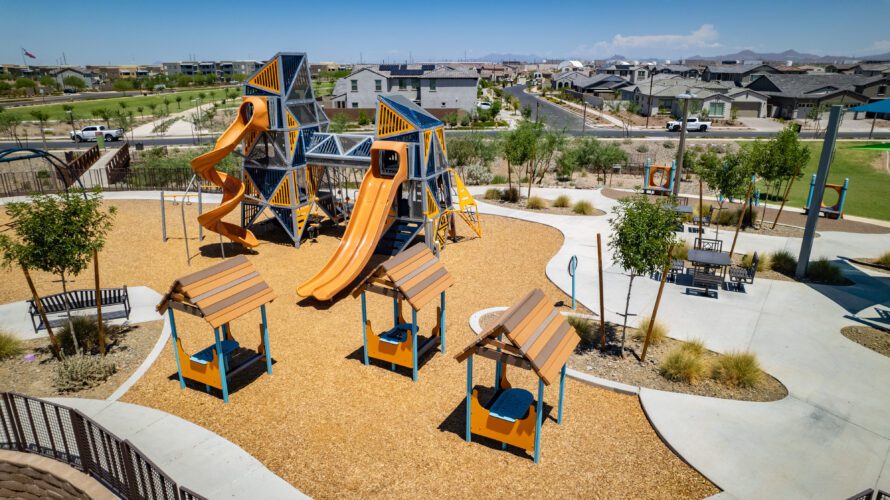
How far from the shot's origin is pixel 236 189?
61.6 feet

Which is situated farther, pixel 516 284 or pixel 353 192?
pixel 353 192

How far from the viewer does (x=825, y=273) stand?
16047 millimetres

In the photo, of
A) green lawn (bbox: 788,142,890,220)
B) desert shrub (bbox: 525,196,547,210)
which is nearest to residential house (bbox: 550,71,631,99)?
green lawn (bbox: 788,142,890,220)

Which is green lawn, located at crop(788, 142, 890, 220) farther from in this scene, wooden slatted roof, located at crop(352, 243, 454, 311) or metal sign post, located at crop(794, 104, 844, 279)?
wooden slatted roof, located at crop(352, 243, 454, 311)

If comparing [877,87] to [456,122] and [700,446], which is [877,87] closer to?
[456,122]

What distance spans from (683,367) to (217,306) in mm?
9194

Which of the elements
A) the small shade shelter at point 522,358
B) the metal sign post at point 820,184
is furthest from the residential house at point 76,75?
the metal sign post at point 820,184

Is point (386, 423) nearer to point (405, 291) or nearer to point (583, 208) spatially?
point (405, 291)

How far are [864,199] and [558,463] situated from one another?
2839cm

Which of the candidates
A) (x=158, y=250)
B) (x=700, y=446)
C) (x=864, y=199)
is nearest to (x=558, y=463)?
(x=700, y=446)

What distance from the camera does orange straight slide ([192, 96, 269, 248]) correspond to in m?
17.6

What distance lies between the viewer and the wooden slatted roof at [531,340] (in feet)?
26.0

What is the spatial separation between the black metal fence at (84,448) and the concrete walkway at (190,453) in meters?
0.48

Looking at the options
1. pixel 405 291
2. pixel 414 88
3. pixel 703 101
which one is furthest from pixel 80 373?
pixel 703 101
